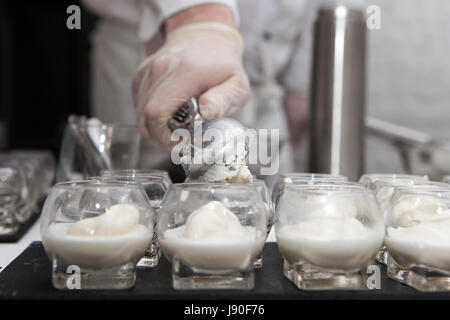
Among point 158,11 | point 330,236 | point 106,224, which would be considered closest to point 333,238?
point 330,236

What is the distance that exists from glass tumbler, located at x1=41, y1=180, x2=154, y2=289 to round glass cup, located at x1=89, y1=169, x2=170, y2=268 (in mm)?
48

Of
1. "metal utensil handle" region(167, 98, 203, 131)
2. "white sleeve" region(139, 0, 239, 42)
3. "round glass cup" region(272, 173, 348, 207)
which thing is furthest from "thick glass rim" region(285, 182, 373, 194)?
"white sleeve" region(139, 0, 239, 42)

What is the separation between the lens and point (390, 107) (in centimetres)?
218

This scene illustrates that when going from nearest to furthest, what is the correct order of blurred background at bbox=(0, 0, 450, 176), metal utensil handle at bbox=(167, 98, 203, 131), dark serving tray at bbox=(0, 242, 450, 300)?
dark serving tray at bbox=(0, 242, 450, 300) → metal utensil handle at bbox=(167, 98, 203, 131) → blurred background at bbox=(0, 0, 450, 176)

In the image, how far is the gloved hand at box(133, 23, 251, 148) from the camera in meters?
0.85

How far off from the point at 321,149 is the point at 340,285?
59cm

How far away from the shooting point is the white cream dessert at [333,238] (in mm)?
512

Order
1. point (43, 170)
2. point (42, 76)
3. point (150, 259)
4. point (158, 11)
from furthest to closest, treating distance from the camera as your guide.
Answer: point (42, 76), point (43, 170), point (158, 11), point (150, 259)

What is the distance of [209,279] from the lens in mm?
519

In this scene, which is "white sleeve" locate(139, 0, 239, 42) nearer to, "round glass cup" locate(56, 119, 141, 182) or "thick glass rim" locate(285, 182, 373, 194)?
"round glass cup" locate(56, 119, 141, 182)

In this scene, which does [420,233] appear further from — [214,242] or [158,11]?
[158,11]

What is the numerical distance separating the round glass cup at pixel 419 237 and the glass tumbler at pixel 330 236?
0.03 m

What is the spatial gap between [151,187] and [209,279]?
0.53ft

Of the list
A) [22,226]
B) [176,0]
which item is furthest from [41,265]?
[176,0]
